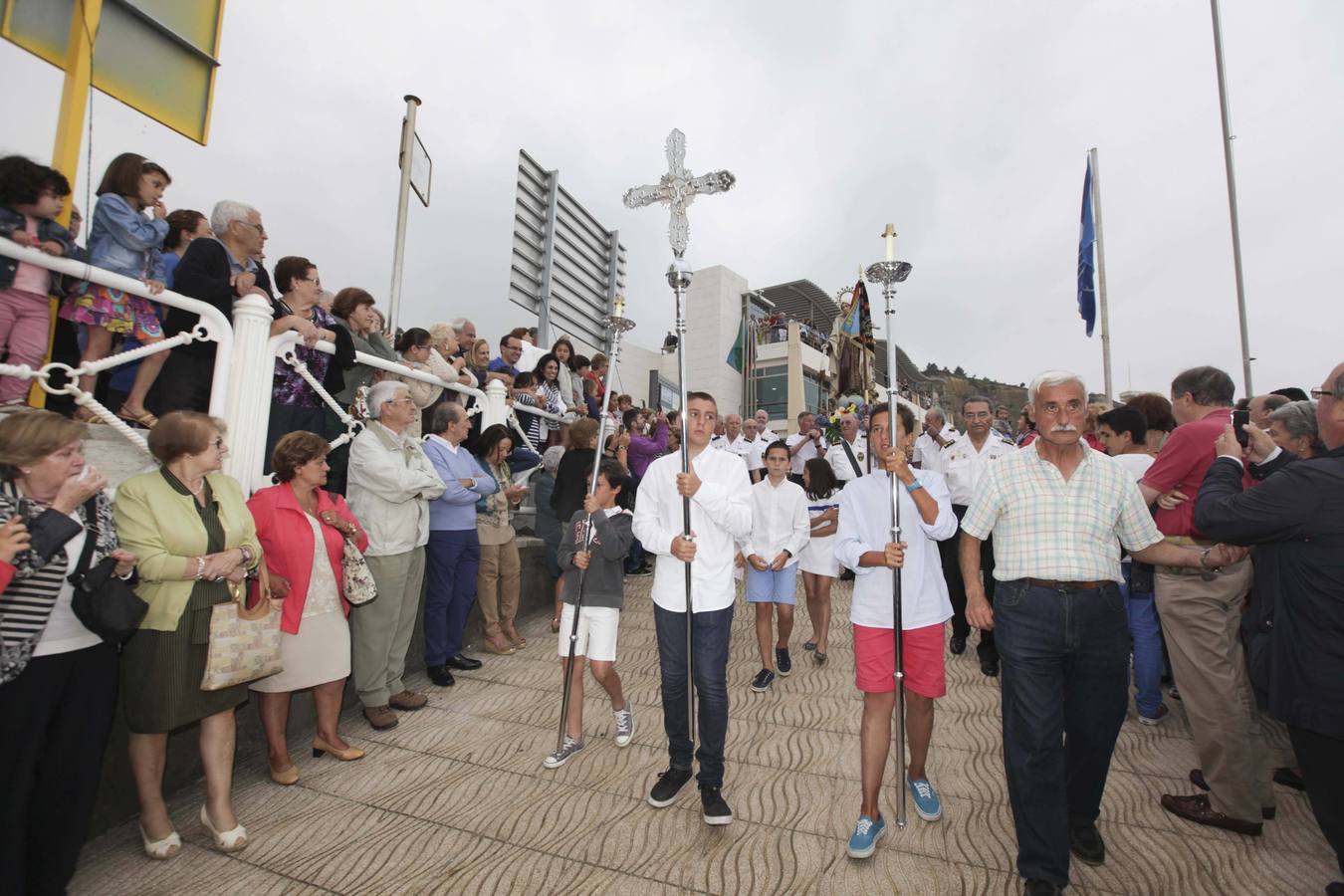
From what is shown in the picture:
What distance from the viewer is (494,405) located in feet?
22.3

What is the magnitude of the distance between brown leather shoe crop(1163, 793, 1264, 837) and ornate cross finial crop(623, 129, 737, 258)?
165 inches

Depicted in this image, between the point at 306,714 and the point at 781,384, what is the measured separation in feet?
99.9

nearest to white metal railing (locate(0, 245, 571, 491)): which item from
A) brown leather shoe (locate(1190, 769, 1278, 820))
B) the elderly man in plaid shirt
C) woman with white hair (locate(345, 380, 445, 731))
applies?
woman with white hair (locate(345, 380, 445, 731))

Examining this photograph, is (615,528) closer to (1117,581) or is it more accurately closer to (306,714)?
(306,714)

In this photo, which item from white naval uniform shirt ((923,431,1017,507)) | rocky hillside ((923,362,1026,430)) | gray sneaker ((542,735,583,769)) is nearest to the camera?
gray sneaker ((542,735,583,769))

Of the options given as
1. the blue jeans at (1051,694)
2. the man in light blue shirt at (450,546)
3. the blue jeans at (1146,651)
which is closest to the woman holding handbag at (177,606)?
the man in light blue shirt at (450,546)

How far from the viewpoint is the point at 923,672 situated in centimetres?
328

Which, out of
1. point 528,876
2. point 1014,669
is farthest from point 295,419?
point 1014,669

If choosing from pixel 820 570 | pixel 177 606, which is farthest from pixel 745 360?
A: pixel 177 606

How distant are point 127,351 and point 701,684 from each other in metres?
3.64

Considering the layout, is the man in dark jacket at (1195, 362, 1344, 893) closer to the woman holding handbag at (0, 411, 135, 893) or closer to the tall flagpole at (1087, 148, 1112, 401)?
the woman holding handbag at (0, 411, 135, 893)

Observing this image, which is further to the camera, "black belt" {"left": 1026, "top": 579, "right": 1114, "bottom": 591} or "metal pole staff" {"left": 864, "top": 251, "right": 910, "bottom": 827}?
"metal pole staff" {"left": 864, "top": 251, "right": 910, "bottom": 827}

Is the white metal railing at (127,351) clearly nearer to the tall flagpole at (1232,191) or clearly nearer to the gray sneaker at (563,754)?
the gray sneaker at (563,754)

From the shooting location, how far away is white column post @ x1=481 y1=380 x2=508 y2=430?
22.2 ft
